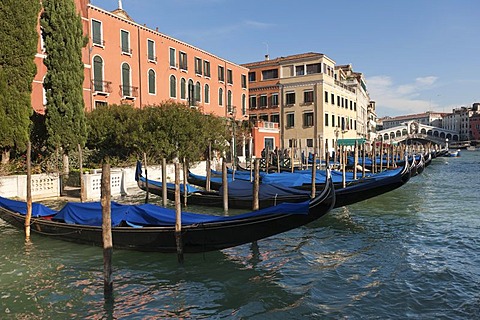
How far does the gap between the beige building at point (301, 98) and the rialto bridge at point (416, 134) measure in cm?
3926

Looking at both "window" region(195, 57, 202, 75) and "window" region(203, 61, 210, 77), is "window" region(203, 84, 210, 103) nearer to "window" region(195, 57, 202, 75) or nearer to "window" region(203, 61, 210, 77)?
"window" region(203, 61, 210, 77)

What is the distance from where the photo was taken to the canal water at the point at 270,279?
16.6 feet

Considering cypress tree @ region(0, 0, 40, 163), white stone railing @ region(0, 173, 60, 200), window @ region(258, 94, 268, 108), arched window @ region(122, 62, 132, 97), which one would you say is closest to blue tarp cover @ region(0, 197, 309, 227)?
white stone railing @ region(0, 173, 60, 200)

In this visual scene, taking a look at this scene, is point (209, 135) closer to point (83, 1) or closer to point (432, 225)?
point (83, 1)

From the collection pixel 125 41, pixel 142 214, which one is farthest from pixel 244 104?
pixel 142 214

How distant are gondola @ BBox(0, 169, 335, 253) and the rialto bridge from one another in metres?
66.7

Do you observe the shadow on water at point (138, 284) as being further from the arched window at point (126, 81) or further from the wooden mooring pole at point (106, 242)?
the arched window at point (126, 81)

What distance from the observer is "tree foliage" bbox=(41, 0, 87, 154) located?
44.9ft

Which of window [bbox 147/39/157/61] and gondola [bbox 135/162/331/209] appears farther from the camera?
window [bbox 147/39/157/61]

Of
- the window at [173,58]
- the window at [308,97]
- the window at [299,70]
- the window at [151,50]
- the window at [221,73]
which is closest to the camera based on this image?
the window at [151,50]

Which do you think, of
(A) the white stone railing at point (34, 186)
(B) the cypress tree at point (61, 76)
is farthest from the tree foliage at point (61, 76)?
(A) the white stone railing at point (34, 186)

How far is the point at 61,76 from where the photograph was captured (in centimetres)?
1382

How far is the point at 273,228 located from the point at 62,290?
320 cm

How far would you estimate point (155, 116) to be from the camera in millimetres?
16000
